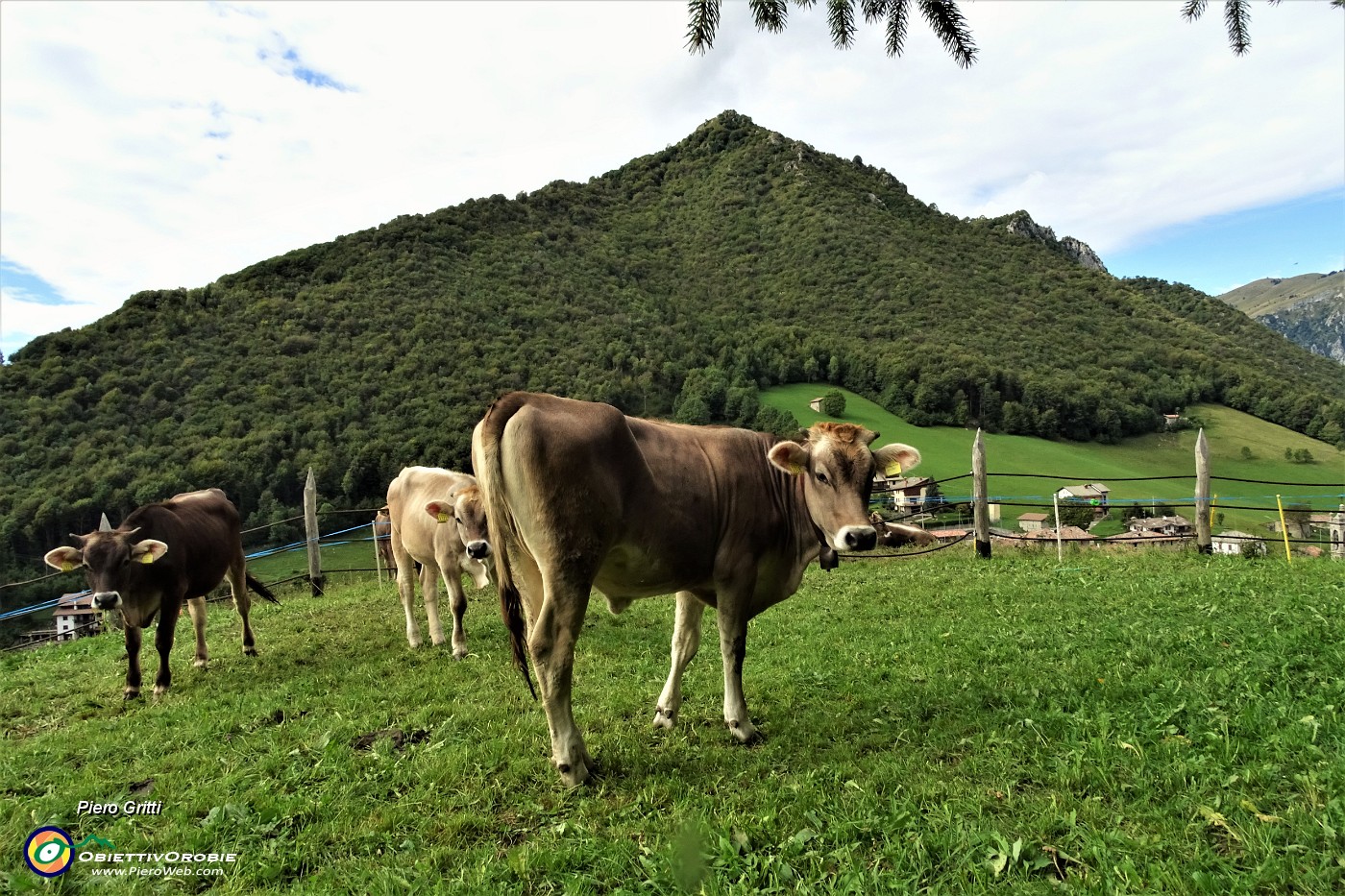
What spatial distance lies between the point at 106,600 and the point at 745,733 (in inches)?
264

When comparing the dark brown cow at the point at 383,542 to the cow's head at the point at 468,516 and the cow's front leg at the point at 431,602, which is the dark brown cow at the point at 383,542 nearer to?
the cow's front leg at the point at 431,602

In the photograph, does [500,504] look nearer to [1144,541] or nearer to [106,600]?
[106,600]

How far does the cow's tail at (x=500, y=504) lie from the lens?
162 inches

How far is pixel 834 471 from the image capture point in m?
4.79

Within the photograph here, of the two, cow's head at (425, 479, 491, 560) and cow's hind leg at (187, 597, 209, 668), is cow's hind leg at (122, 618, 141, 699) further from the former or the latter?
cow's head at (425, 479, 491, 560)

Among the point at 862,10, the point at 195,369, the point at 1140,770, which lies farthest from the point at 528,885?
the point at 195,369

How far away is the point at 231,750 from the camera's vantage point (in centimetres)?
506

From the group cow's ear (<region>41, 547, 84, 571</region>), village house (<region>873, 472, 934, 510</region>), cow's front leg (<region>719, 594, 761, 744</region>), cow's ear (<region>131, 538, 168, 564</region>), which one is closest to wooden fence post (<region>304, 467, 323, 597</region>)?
cow's ear (<region>41, 547, 84, 571</region>)

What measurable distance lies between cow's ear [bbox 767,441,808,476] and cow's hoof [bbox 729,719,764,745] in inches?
74.3

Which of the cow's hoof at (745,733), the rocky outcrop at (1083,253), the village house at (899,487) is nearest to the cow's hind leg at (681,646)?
the cow's hoof at (745,733)

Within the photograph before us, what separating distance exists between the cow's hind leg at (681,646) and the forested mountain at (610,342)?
26.7 m

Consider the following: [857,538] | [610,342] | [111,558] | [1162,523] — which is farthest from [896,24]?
[610,342]

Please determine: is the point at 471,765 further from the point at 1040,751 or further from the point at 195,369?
the point at 195,369

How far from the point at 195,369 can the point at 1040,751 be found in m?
55.3
